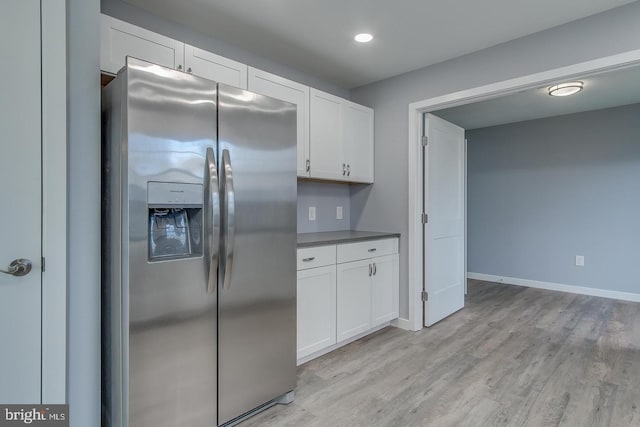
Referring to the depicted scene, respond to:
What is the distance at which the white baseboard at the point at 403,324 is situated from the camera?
3.27 m

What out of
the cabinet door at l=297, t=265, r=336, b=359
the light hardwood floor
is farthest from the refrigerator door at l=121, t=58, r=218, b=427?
the cabinet door at l=297, t=265, r=336, b=359

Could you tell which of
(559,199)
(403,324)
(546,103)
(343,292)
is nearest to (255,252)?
(343,292)

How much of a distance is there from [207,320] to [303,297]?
2.95 feet

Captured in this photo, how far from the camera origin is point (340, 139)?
3158 millimetres

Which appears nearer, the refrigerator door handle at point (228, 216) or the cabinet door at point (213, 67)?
the refrigerator door handle at point (228, 216)

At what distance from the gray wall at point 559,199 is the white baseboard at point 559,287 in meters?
0.06

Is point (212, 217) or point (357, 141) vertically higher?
point (357, 141)

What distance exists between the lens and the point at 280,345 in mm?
1977

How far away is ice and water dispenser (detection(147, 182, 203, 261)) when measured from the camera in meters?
1.51
